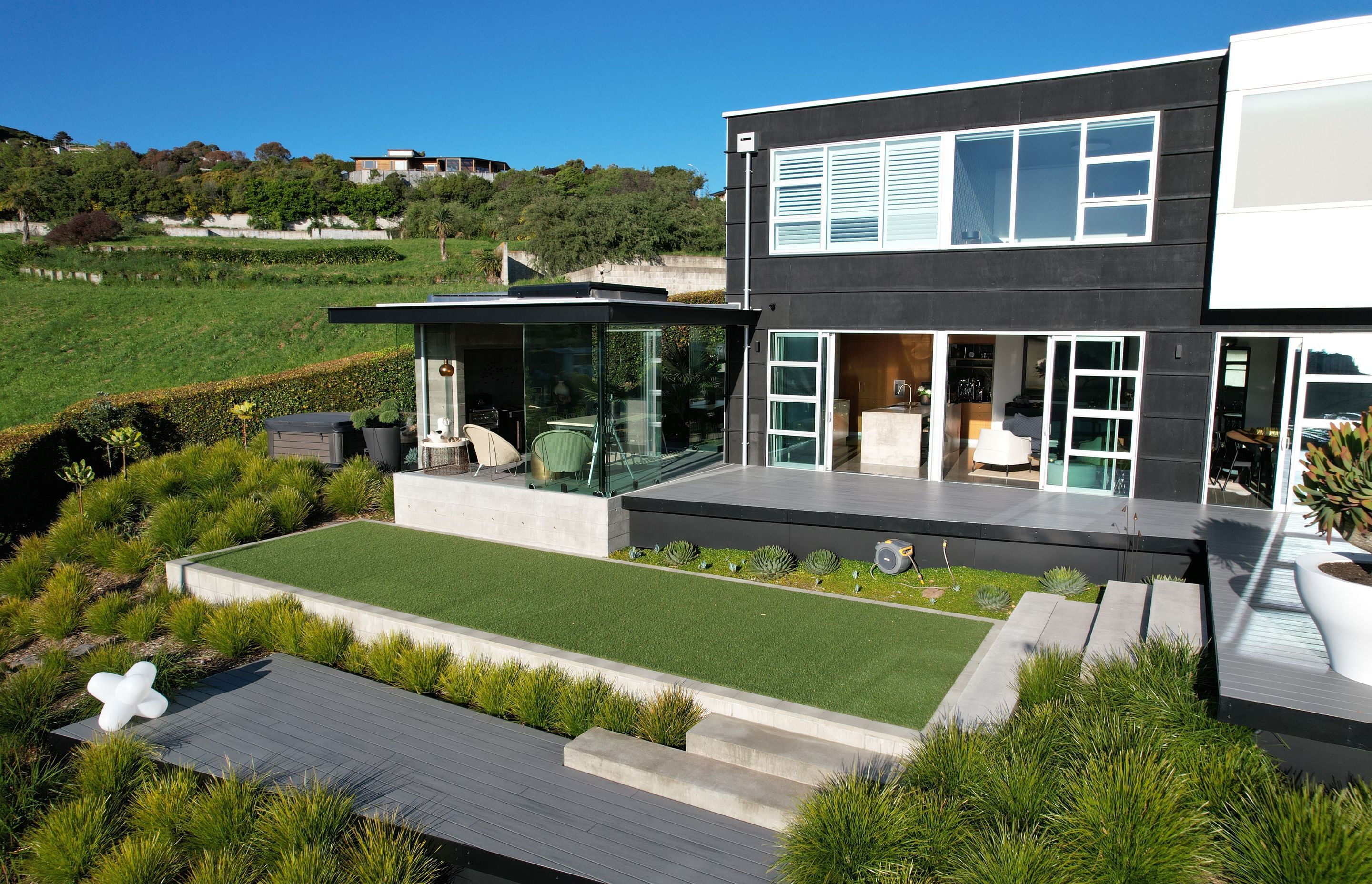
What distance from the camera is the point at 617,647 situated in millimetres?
6578

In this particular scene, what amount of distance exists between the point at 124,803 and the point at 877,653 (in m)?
4.93

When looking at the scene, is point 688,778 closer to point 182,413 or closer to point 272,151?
point 182,413

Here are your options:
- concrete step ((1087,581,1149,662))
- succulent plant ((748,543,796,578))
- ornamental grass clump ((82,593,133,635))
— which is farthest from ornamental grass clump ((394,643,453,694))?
concrete step ((1087,581,1149,662))

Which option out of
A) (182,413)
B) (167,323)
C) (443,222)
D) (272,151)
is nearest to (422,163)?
(272,151)

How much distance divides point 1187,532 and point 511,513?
7084 millimetres

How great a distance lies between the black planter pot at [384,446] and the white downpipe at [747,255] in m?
5.18

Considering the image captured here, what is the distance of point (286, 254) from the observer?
40.3 metres

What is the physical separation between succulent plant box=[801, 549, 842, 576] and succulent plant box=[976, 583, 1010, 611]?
1.53 meters

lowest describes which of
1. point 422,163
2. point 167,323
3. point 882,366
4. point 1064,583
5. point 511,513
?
point 1064,583

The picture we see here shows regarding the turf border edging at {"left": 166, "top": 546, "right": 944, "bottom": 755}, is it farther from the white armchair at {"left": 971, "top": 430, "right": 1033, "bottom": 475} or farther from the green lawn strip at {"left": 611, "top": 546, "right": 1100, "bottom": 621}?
the white armchair at {"left": 971, "top": 430, "right": 1033, "bottom": 475}

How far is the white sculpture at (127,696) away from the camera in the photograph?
19.1 ft

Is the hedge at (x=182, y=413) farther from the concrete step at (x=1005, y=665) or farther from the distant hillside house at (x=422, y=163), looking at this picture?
the distant hillside house at (x=422, y=163)

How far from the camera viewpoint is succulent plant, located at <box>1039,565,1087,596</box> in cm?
767

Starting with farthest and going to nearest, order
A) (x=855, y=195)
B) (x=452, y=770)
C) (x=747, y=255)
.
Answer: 1. (x=747, y=255)
2. (x=855, y=195)
3. (x=452, y=770)
